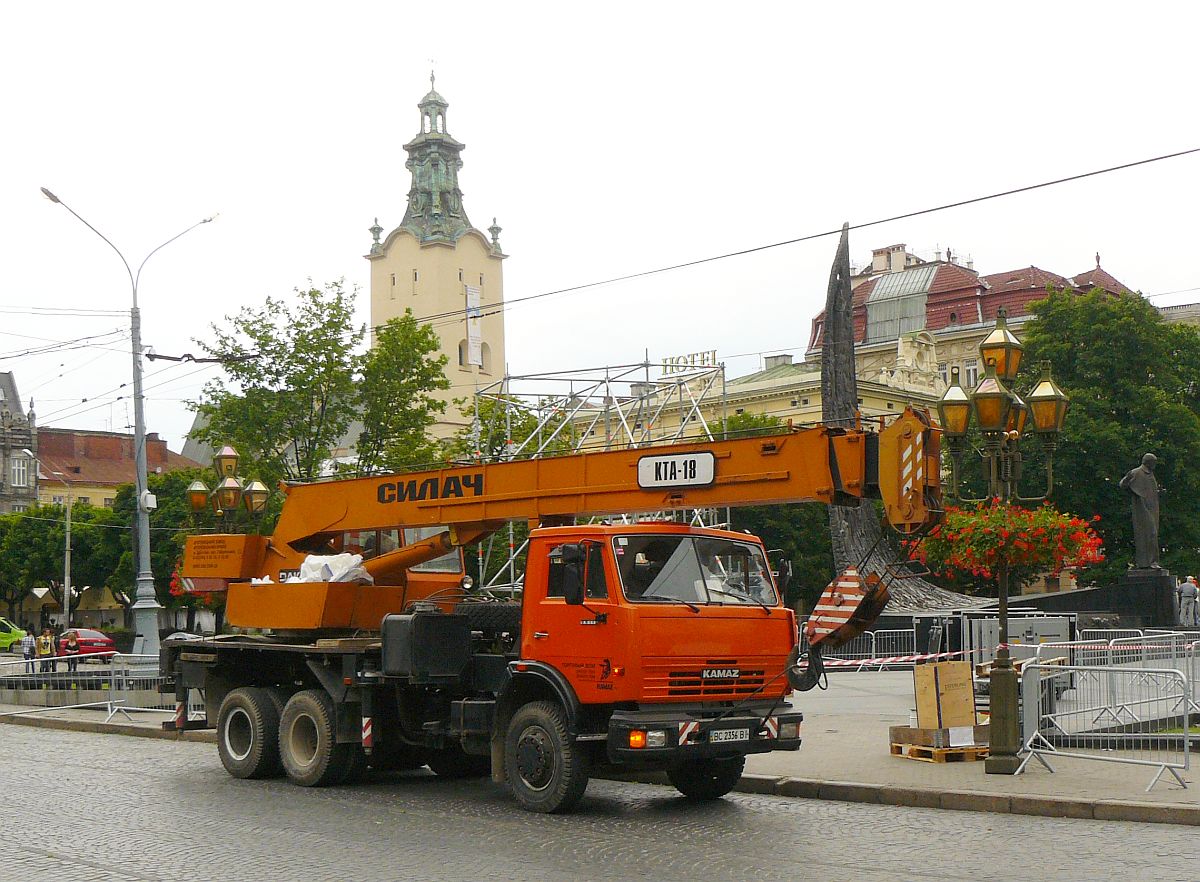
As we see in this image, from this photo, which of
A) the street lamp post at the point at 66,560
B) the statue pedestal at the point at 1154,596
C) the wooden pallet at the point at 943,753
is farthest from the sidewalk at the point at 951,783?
the street lamp post at the point at 66,560

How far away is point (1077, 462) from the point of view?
5341cm

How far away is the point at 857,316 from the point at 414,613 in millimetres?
80178

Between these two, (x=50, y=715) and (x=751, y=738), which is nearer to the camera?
(x=751, y=738)

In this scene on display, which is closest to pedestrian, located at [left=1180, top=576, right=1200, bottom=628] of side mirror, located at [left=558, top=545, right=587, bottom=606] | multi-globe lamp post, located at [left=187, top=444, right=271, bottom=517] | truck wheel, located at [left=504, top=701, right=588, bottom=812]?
multi-globe lamp post, located at [left=187, top=444, right=271, bottom=517]

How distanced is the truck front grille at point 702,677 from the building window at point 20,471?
97.1 m

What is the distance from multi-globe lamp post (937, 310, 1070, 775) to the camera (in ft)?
47.7

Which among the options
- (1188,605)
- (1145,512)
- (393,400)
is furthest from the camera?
(393,400)

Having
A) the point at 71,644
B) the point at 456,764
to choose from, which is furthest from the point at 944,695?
the point at 71,644

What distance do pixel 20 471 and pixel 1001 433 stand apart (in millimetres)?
97385

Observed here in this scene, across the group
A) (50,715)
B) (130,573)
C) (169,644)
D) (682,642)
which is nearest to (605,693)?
(682,642)

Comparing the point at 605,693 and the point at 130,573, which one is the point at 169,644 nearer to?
the point at 605,693

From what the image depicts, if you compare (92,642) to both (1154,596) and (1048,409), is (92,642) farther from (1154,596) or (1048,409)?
(1048,409)

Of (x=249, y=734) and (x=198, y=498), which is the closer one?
(x=249, y=734)

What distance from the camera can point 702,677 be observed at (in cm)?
1295
